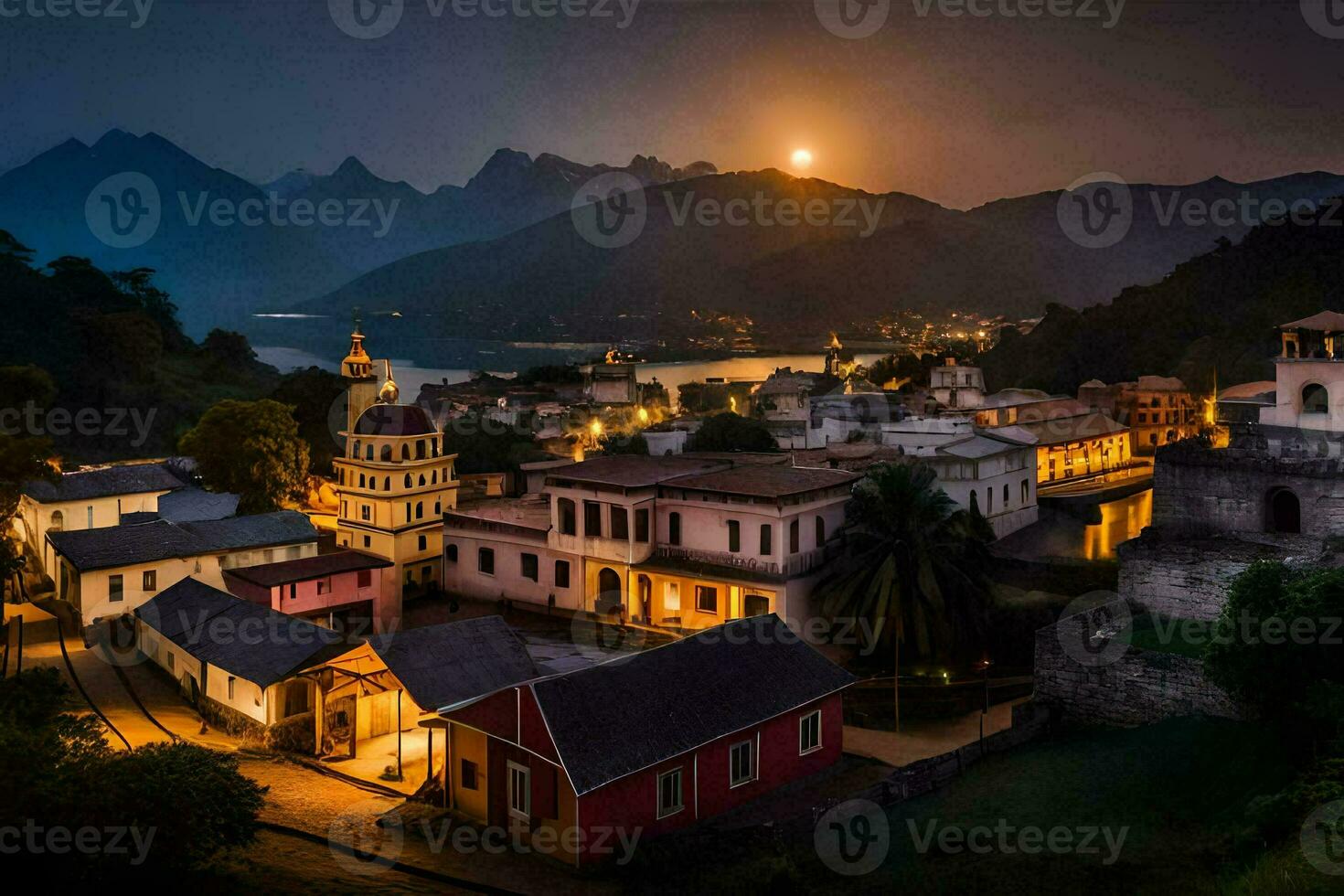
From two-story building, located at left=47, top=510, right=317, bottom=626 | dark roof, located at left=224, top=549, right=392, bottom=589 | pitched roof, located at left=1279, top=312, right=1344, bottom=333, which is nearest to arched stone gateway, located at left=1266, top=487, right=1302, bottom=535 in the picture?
pitched roof, located at left=1279, top=312, right=1344, bottom=333

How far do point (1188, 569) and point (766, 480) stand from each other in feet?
35.1

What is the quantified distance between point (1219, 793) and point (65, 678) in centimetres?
2517

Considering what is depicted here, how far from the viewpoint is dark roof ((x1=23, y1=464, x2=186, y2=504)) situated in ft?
116

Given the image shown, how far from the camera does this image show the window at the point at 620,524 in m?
29.7

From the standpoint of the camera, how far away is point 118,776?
14406mm

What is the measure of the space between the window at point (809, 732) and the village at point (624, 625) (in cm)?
6

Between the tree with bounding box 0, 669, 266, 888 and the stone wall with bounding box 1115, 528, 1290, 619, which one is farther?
the stone wall with bounding box 1115, 528, 1290, 619

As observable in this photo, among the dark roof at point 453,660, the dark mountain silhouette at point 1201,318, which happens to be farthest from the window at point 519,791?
the dark mountain silhouette at point 1201,318

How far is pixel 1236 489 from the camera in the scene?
86.2 ft

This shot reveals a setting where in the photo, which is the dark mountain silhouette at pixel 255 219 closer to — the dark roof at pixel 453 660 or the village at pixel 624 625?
the village at pixel 624 625

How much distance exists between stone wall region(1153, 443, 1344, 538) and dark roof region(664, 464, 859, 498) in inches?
324

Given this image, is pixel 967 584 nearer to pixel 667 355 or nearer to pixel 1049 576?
pixel 1049 576

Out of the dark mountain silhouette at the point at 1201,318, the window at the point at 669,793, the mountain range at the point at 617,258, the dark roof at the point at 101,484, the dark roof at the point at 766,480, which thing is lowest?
the window at the point at 669,793

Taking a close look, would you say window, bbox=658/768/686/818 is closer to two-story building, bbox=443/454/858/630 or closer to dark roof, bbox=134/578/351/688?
dark roof, bbox=134/578/351/688
